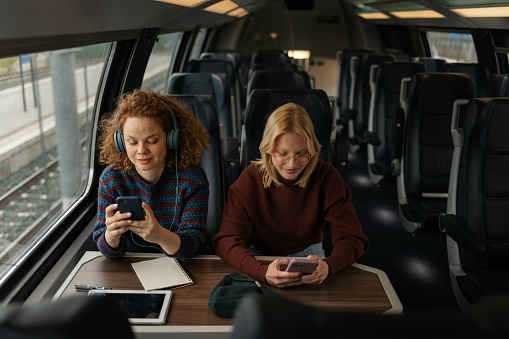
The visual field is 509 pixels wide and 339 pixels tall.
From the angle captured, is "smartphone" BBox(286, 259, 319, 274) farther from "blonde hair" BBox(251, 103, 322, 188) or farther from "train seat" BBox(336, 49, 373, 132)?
"train seat" BBox(336, 49, 373, 132)

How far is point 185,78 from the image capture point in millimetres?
4359

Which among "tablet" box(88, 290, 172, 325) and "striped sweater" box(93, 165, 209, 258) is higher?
"striped sweater" box(93, 165, 209, 258)

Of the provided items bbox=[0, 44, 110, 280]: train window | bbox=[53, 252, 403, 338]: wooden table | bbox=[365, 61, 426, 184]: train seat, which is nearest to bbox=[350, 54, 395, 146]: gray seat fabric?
bbox=[365, 61, 426, 184]: train seat

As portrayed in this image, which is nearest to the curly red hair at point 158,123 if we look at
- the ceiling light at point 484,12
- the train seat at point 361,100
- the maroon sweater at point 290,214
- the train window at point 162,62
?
the maroon sweater at point 290,214

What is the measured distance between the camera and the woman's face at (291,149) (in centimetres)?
211

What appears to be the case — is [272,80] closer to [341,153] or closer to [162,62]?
[341,153]

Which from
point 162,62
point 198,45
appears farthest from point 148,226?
point 198,45

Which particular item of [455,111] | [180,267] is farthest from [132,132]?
[455,111]

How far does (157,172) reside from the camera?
2143 millimetres

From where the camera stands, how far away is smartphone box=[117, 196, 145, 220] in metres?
1.73

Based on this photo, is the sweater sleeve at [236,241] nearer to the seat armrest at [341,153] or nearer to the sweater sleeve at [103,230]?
the sweater sleeve at [103,230]

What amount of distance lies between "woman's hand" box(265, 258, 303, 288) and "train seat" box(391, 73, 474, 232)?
7.35ft

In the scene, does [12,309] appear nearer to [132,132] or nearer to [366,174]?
[132,132]

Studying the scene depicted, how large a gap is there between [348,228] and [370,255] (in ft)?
6.74
